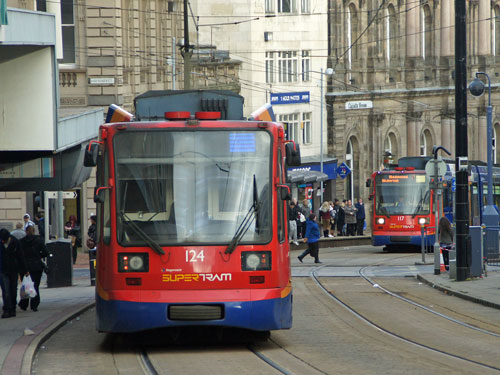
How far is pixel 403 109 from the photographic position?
231 feet

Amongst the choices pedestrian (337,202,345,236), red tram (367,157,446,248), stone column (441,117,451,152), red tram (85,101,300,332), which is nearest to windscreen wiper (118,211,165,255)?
red tram (85,101,300,332)

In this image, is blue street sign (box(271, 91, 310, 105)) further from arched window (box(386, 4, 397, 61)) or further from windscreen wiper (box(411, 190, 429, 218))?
windscreen wiper (box(411, 190, 429, 218))

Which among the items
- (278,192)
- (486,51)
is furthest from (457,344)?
(486,51)

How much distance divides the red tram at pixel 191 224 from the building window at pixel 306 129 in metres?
46.2

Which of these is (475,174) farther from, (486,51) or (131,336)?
(486,51)

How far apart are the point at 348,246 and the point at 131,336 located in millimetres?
29173

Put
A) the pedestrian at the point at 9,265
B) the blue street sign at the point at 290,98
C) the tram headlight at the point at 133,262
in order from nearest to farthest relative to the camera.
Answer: the tram headlight at the point at 133,262
the pedestrian at the point at 9,265
the blue street sign at the point at 290,98

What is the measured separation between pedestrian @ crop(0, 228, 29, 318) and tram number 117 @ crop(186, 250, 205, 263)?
19.0 ft

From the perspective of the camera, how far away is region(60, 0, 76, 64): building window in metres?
40.3

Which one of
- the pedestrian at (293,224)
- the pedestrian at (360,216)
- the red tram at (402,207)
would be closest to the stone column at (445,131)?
the pedestrian at (360,216)

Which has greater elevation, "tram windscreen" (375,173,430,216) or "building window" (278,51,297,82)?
"building window" (278,51,297,82)

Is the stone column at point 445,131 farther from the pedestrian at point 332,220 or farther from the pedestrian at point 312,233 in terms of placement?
the pedestrian at point 312,233

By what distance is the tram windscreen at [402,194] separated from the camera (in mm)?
38938

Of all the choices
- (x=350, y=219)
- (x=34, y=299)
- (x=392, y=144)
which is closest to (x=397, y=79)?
(x=392, y=144)
